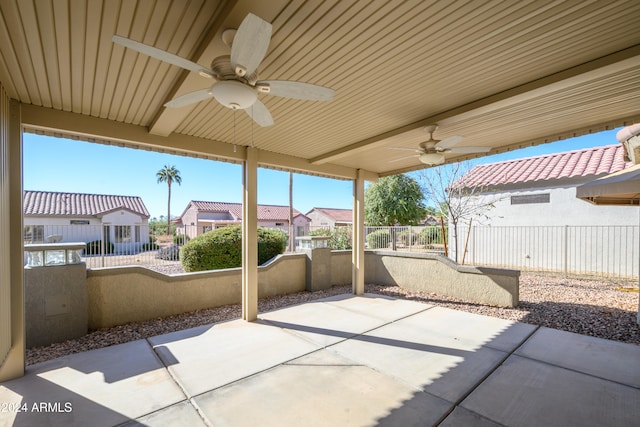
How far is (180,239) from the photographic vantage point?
6809mm

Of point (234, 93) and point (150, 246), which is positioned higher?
point (234, 93)

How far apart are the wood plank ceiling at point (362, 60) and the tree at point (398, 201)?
13199 mm

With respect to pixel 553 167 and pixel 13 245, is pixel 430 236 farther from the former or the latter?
pixel 13 245

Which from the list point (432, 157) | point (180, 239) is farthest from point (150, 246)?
point (432, 157)

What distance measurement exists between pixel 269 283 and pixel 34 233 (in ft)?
14.1

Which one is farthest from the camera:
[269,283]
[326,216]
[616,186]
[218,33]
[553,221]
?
[326,216]

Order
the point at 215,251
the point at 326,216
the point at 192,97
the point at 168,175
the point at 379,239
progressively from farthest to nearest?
the point at 326,216
the point at 168,175
the point at 379,239
the point at 215,251
the point at 192,97

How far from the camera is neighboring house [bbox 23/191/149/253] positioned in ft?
16.5

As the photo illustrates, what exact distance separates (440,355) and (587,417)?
1.34 metres

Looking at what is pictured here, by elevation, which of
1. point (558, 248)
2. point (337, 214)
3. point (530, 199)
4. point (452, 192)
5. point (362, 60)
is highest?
point (362, 60)

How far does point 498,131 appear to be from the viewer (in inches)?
164

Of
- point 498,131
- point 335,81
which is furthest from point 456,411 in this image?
point 498,131

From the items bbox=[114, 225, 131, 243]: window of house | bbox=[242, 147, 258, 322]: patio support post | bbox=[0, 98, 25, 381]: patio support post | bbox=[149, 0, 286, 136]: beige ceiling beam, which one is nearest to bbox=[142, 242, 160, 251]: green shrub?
bbox=[114, 225, 131, 243]: window of house

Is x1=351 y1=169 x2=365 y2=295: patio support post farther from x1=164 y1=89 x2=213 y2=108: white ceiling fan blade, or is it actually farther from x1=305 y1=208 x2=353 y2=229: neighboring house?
x1=305 y1=208 x2=353 y2=229: neighboring house
